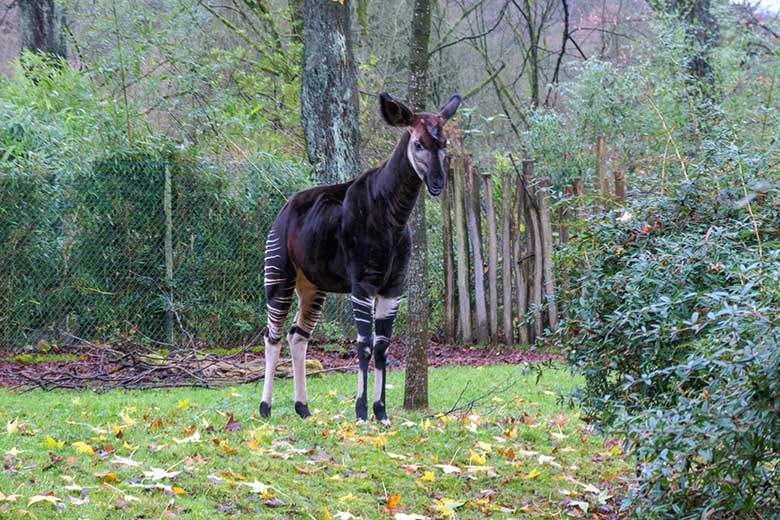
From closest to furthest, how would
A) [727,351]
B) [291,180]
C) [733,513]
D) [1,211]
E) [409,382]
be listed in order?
1. [727,351]
2. [733,513]
3. [409,382]
4. [1,211]
5. [291,180]

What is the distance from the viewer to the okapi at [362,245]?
5.90 m

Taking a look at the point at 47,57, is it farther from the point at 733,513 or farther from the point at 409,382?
the point at 733,513

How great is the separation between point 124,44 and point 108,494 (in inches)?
388

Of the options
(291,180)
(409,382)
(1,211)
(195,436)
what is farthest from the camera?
(291,180)

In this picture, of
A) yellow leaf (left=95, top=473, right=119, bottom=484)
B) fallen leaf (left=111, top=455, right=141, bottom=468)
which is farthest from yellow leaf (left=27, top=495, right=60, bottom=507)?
fallen leaf (left=111, top=455, right=141, bottom=468)

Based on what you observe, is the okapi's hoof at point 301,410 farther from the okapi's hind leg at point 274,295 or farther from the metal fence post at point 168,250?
the metal fence post at point 168,250

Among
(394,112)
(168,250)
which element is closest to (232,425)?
(394,112)

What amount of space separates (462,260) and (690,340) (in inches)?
309

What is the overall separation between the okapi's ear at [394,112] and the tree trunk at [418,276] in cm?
104

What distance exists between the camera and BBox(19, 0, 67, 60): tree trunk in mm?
14641

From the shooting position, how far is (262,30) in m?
17.5

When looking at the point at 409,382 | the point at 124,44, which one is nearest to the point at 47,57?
the point at 124,44

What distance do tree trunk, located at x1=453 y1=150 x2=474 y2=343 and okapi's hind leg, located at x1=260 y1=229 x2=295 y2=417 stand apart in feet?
17.4

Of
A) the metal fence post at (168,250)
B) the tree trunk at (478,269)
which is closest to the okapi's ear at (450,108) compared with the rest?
the metal fence post at (168,250)
